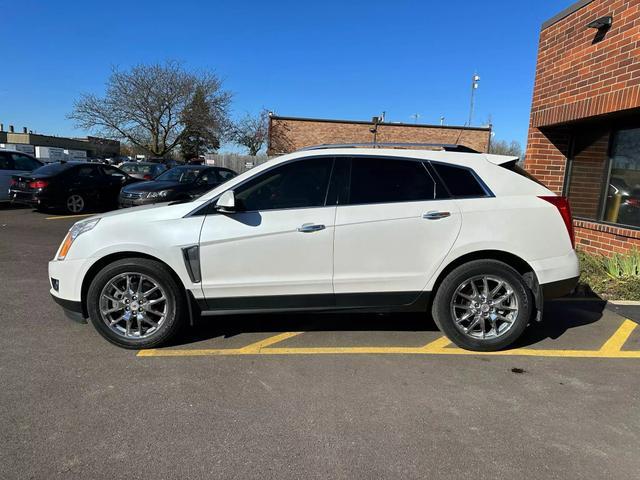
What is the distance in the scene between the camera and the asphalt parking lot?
2.64 meters

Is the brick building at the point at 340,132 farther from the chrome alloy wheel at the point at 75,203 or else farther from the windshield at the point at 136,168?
the chrome alloy wheel at the point at 75,203

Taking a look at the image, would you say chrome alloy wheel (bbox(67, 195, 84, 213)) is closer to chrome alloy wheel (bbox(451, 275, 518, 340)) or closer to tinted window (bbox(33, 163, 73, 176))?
tinted window (bbox(33, 163, 73, 176))

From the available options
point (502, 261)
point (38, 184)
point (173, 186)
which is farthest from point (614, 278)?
point (38, 184)

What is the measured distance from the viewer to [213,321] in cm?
488

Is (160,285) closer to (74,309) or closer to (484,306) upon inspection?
(74,309)

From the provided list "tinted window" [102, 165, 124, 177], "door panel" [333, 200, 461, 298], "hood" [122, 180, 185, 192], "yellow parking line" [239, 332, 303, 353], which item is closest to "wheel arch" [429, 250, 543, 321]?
"door panel" [333, 200, 461, 298]

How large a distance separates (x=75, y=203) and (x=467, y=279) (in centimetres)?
1242

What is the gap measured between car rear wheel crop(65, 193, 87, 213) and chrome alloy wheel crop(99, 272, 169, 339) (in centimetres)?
1059

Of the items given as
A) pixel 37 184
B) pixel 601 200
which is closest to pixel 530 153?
pixel 601 200

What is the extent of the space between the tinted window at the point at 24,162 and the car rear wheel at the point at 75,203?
2.41m

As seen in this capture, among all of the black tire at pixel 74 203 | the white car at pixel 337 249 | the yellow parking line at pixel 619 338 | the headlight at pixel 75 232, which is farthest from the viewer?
the black tire at pixel 74 203

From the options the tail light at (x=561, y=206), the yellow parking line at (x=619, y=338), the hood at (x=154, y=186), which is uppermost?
the tail light at (x=561, y=206)

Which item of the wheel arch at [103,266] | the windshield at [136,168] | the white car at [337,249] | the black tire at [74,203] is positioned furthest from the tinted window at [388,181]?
the windshield at [136,168]

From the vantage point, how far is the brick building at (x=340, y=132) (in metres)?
27.5
